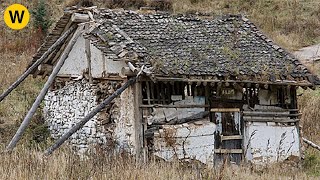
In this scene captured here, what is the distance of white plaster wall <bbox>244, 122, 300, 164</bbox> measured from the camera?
43.9ft

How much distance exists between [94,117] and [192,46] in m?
2.76

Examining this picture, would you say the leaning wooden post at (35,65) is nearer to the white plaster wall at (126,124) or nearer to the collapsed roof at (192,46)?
the collapsed roof at (192,46)

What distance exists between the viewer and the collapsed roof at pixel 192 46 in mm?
12438

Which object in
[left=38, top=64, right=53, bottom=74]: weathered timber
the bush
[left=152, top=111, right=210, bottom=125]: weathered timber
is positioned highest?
the bush

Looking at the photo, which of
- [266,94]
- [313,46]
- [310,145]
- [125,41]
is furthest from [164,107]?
[313,46]

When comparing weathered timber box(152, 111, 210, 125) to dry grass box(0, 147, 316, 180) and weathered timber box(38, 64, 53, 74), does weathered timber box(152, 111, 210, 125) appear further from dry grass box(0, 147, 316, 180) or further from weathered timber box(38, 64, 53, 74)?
weathered timber box(38, 64, 53, 74)

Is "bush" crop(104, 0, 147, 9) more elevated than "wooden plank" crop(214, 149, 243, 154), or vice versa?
"bush" crop(104, 0, 147, 9)

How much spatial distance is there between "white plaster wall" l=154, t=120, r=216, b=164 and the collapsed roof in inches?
43.9

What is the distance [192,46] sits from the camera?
1362 centimetres

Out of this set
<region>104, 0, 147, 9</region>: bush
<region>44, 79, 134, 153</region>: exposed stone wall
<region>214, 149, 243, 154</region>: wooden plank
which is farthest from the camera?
<region>104, 0, 147, 9</region>: bush

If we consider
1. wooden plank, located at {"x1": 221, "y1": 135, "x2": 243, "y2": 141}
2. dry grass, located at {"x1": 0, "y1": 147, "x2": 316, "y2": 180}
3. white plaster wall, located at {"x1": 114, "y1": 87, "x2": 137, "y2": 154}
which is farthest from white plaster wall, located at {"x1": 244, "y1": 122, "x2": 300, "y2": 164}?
dry grass, located at {"x1": 0, "y1": 147, "x2": 316, "y2": 180}

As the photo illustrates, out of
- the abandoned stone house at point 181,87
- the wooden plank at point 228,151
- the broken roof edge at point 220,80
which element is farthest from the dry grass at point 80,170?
the wooden plank at point 228,151

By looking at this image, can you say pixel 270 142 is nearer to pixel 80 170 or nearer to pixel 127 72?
pixel 127 72

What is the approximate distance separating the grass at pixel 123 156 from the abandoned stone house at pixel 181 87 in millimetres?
971
